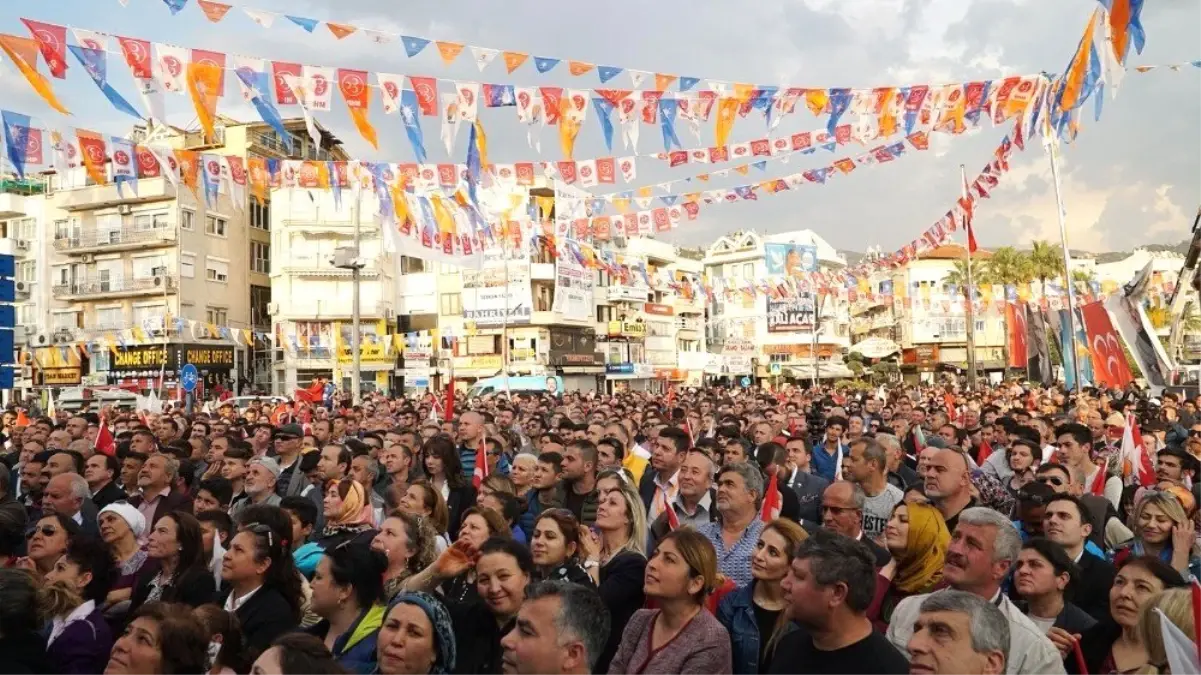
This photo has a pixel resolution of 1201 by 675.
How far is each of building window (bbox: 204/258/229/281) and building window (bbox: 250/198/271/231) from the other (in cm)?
344

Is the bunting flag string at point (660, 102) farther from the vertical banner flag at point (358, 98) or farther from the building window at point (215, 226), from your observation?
the building window at point (215, 226)

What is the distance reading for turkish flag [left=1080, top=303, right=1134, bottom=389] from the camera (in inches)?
771

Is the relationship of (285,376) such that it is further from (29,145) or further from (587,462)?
(587,462)

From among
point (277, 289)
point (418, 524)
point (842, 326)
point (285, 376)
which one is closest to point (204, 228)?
point (277, 289)

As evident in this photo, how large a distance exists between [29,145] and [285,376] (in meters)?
36.6

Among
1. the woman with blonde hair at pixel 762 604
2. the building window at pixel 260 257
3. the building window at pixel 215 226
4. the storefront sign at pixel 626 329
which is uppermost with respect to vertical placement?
the building window at pixel 215 226

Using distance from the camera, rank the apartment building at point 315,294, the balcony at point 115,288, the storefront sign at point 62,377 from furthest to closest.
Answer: the apartment building at point 315,294, the balcony at point 115,288, the storefront sign at point 62,377

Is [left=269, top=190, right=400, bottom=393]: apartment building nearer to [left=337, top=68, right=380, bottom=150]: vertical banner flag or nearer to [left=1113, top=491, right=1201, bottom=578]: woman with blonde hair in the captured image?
[left=337, top=68, right=380, bottom=150]: vertical banner flag

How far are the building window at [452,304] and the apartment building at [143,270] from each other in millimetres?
10305

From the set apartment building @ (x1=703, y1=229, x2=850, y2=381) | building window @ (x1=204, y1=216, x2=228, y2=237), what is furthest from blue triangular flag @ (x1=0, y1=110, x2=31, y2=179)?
apartment building @ (x1=703, y1=229, x2=850, y2=381)

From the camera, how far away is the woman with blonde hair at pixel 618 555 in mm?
4855

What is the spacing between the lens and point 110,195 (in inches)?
1998

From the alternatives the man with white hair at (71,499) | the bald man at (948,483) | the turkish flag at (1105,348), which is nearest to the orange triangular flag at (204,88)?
the man with white hair at (71,499)

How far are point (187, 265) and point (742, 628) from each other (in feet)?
167
